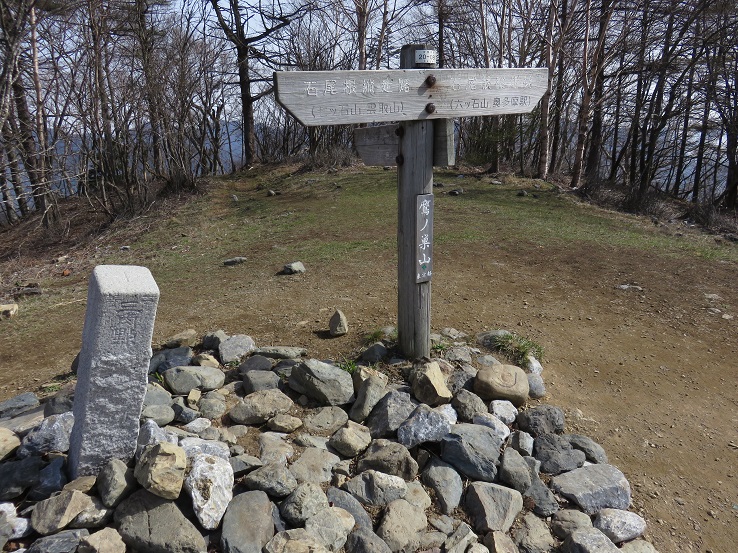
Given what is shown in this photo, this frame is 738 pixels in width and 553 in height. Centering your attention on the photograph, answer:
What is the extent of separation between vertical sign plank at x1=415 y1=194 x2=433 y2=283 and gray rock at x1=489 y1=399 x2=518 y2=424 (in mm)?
985

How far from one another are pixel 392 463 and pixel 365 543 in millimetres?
575

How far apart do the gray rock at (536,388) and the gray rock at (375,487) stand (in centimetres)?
155

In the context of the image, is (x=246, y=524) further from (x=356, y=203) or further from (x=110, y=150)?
(x=110, y=150)

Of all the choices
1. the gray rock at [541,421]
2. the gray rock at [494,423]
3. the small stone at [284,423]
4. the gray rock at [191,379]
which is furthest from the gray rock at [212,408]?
the gray rock at [541,421]

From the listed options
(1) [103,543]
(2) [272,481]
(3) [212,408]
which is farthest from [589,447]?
(1) [103,543]

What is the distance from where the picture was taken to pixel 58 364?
16.1ft

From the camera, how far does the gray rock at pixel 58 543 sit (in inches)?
85.4

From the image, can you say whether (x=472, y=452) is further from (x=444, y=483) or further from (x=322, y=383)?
(x=322, y=383)

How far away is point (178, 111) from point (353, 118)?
1238 cm

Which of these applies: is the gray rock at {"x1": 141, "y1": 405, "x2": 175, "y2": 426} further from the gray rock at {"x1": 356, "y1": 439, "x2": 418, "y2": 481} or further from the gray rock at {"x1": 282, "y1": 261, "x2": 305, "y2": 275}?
the gray rock at {"x1": 282, "y1": 261, "x2": 305, "y2": 275}

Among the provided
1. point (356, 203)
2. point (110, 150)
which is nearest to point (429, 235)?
point (356, 203)

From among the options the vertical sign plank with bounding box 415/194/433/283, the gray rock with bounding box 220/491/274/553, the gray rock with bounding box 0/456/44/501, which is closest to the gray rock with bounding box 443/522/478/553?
the gray rock with bounding box 220/491/274/553

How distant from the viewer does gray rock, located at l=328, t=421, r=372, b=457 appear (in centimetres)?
317

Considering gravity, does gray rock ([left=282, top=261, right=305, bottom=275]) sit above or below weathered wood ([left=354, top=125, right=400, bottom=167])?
below
